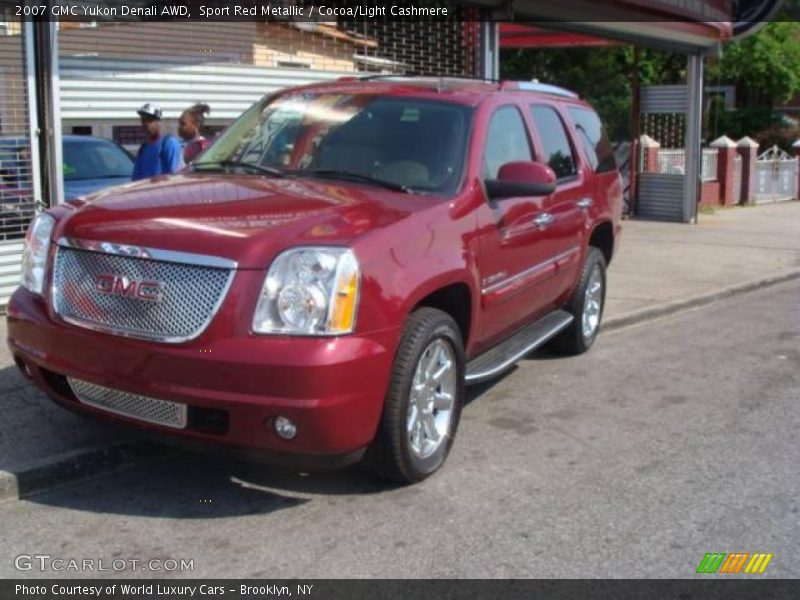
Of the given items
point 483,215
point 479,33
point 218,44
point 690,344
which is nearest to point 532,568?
point 483,215

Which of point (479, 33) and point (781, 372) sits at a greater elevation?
point (479, 33)

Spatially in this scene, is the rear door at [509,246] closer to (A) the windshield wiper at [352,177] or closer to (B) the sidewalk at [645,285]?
(A) the windshield wiper at [352,177]

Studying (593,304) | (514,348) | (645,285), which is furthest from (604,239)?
(645,285)

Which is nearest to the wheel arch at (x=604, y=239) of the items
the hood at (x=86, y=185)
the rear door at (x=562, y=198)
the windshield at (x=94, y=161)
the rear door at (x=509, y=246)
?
the rear door at (x=562, y=198)

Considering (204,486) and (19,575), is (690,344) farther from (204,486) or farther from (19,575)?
(19,575)

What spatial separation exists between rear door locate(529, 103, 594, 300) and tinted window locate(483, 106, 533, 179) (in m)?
0.23

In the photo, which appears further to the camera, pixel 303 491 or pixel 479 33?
pixel 479 33

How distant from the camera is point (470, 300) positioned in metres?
4.90

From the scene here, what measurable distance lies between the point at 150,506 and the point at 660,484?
2469 millimetres

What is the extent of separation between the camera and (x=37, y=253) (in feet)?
14.8

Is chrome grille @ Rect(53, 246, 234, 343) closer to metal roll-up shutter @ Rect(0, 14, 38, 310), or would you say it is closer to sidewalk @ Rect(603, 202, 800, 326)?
metal roll-up shutter @ Rect(0, 14, 38, 310)

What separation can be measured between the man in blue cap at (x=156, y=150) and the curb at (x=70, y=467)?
352 centimetres

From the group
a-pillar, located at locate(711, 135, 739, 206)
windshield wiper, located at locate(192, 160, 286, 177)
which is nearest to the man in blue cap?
windshield wiper, located at locate(192, 160, 286, 177)

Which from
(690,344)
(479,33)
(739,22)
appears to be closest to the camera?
(690,344)
